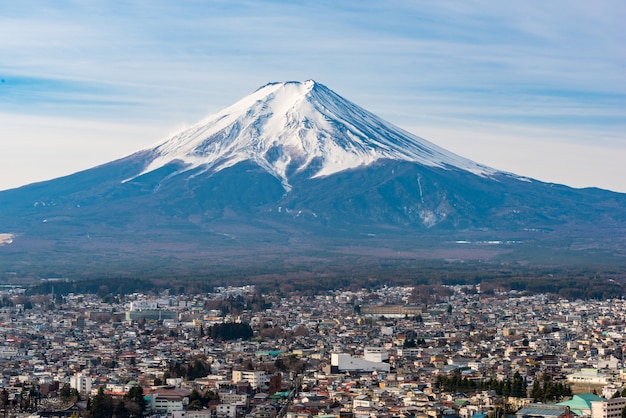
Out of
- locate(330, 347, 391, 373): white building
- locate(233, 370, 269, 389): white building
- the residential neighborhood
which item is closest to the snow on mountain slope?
the residential neighborhood

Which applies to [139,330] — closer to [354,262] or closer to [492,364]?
[492,364]

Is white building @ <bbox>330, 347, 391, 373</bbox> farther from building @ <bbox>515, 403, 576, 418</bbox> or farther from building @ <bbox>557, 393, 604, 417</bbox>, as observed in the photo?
building @ <bbox>515, 403, 576, 418</bbox>

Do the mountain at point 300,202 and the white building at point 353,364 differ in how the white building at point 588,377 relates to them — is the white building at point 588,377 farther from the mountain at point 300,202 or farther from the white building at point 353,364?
the mountain at point 300,202

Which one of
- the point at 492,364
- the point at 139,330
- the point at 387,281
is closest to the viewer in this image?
the point at 492,364

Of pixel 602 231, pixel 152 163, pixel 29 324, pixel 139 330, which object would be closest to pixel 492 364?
pixel 139 330

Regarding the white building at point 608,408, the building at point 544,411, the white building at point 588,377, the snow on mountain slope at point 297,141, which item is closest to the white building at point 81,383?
the building at point 544,411

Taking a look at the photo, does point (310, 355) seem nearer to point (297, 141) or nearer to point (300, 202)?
point (300, 202)

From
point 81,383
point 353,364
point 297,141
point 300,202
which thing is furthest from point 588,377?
point 297,141
